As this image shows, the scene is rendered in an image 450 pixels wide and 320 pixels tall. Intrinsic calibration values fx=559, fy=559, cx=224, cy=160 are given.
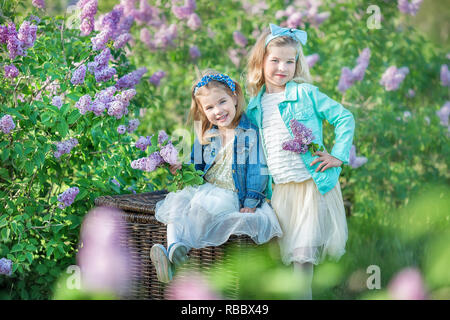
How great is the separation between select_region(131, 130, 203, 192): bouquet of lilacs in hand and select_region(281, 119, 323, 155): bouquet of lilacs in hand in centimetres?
44

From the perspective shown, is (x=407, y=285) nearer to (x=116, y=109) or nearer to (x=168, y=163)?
(x=168, y=163)

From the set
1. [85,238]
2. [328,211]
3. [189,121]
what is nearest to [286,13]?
[189,121]

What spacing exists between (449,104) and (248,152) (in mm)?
1984

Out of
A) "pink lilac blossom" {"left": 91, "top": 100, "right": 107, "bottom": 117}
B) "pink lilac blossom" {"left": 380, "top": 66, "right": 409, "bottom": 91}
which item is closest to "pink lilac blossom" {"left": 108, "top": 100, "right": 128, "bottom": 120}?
"pink lilac blossom" {"left": 91, "top": 100, "right": 107, "bottom": 117}

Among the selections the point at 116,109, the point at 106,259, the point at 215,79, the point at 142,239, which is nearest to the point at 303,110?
the point at 215,79

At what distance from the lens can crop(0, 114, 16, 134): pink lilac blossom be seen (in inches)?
94.7

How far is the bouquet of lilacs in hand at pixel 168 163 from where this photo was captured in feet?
8.23

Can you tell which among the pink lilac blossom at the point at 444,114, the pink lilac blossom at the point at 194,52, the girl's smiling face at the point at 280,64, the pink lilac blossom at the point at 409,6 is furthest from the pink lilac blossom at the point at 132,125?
the pink lilac blossom at the point at 409,6

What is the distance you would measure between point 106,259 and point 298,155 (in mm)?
1072

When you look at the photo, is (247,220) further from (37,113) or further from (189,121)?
(37,113)

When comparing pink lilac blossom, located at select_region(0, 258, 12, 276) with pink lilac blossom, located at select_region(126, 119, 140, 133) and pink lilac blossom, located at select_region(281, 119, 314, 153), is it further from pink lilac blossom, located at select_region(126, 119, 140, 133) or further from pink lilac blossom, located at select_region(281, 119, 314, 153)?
pink lilac blossom, located at select_region(281, 119, 314, 153)

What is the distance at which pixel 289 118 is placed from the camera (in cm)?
257

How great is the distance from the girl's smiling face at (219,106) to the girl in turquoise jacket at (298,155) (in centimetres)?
13

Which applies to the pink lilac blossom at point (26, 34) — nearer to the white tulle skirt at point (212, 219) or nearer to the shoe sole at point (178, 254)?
the white tulle skirt at point (212, 219)
